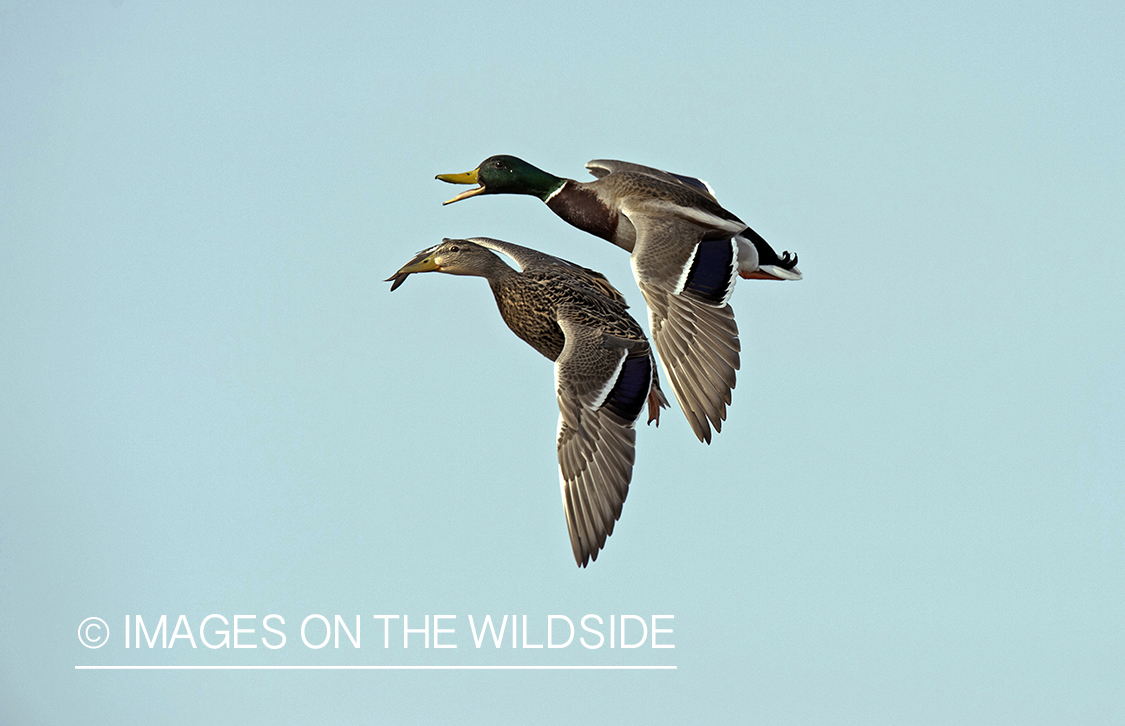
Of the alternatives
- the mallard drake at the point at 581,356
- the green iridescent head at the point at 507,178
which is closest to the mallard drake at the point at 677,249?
the green iridescent head at the point at 507,178

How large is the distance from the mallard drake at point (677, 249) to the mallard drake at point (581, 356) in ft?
0.73

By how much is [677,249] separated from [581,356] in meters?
1.00

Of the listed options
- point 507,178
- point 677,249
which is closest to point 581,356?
point 677,249

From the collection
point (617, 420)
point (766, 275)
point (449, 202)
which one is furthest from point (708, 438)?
point (449, 202)

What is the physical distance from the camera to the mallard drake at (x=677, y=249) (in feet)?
26.5

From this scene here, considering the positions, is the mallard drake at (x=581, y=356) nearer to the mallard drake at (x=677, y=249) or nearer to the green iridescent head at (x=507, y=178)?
A: the mallard drake at (x=677, y=249)

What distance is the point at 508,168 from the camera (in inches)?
367

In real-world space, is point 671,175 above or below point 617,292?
above

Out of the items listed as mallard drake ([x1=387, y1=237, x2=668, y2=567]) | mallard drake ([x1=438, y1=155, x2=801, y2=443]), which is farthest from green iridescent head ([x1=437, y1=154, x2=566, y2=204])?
mallard drake ([x1=387, y1=237, x2=668, y2=567])

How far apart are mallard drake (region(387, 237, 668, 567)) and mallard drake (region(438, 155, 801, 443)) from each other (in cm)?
22

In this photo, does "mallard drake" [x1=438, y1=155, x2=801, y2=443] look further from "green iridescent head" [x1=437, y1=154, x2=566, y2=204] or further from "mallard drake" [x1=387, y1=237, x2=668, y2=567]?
"mallard drake" [x1=387, y1=237, x2=668, y2=567]

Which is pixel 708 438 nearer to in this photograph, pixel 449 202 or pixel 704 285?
pixel 704 285

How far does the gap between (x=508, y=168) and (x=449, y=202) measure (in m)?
0.46

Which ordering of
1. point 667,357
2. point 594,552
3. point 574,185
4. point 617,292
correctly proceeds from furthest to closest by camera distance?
point 574,185 < point 617,292 < point 667,357 < point 594,552
